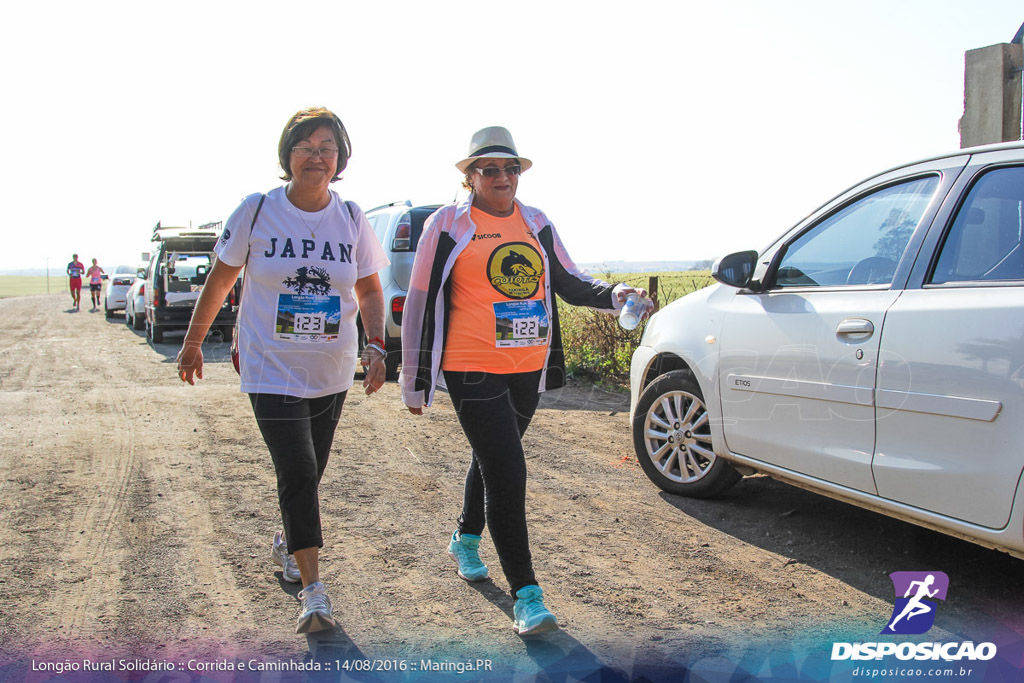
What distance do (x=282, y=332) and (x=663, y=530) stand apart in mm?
2388

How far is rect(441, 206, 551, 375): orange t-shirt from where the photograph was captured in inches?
133

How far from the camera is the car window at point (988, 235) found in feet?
11.0

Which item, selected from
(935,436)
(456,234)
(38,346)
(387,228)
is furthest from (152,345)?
(935,436)

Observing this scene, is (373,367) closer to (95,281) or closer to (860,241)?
(860,241)

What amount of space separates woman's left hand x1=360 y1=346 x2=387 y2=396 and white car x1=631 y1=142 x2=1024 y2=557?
2008 millimetres

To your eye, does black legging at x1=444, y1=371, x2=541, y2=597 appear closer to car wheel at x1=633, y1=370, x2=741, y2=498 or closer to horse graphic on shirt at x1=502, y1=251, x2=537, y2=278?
horse graphic on shirt at x1=502, y1=251, x2=537, y2=278

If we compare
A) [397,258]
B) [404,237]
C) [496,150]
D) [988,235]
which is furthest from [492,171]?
[404,237]

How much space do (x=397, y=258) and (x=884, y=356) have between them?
7.01 meters

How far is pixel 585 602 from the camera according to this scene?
139 inches

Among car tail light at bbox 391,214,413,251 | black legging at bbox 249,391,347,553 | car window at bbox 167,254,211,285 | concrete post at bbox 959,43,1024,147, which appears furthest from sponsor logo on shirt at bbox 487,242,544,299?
car window at bbox 167,254,211,285

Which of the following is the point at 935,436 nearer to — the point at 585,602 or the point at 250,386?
the point at 585,602

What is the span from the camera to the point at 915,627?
3.31 metres

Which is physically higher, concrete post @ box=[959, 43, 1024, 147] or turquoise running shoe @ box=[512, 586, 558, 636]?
concrete post @ box=[959, 43, 1024, 147]

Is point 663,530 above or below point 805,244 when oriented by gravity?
below
